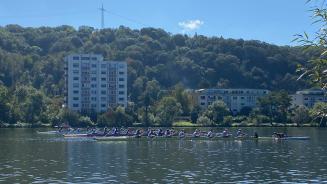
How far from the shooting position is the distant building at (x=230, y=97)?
166 meters

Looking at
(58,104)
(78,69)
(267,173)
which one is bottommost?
(267,173)

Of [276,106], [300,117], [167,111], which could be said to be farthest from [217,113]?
[300,117]

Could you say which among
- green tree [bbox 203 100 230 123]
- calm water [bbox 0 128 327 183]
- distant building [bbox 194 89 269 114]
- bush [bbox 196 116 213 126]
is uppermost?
distant building [bbox 194 89 269 114]

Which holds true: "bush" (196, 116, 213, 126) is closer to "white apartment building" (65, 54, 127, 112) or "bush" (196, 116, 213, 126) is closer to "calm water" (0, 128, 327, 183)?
"white apartment building" (65, 54, 127, 112)

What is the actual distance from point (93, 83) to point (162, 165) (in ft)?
367

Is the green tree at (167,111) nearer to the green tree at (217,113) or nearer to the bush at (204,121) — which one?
the bush at (204,121)

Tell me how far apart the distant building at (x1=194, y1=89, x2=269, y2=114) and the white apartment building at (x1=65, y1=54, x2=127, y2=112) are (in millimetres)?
27741

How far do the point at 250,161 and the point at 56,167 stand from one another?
1392 centimetres

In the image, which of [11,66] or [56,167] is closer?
[56,167]

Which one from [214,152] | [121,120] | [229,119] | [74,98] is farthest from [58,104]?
[214,152]

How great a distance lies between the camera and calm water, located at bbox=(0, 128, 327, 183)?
99.6 feet

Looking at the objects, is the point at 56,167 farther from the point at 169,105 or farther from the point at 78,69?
the point at 78,69

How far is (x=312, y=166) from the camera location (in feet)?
122

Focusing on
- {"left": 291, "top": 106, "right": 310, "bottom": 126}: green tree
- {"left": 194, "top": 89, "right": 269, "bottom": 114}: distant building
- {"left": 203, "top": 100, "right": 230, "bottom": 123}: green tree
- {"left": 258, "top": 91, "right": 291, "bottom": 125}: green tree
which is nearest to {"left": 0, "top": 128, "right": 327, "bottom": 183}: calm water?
{"left": 291, "top": 106, "right": 310, "bottom": 126}: green tree
